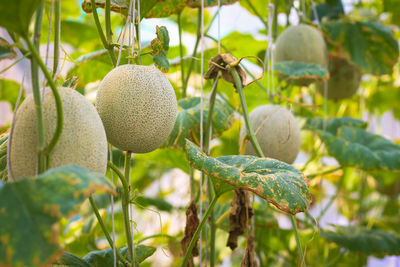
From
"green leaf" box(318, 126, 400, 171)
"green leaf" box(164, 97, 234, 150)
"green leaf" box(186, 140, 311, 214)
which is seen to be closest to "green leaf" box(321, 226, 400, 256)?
"green leaf" box(318, 126, 400, 171)

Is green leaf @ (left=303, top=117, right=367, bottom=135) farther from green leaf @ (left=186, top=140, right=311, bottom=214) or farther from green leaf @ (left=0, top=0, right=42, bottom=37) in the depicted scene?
green leaf @ (left=0, top=0, right=42, bottom=37)

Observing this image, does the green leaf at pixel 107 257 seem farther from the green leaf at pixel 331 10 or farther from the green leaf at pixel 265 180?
the green leaf at pixel 331 10

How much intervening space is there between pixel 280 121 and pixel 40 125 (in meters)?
0.64

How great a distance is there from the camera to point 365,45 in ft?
5.45

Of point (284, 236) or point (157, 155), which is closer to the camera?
point (157, 155)

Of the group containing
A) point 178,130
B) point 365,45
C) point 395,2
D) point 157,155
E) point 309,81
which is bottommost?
point 157,155

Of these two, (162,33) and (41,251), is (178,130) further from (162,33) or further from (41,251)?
(41,251)

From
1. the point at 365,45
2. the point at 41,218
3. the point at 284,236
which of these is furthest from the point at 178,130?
the point at 365,45

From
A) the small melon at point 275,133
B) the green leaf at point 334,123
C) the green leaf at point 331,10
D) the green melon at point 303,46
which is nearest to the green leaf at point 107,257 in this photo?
the small melon at point 275,133

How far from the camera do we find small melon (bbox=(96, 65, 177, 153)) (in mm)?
613

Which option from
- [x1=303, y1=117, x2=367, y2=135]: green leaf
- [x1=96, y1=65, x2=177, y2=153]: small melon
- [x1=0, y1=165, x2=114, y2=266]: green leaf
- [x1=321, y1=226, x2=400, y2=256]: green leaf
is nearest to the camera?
[x1=0, y1=165, x2=114, y2=266]: green leaf

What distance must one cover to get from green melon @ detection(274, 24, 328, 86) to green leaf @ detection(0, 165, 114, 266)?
970 millimetres

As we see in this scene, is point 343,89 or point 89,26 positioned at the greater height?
point 89,26

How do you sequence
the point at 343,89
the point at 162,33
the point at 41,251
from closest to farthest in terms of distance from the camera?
the point at 41,251, the point at 162,33, the point at 343,89
